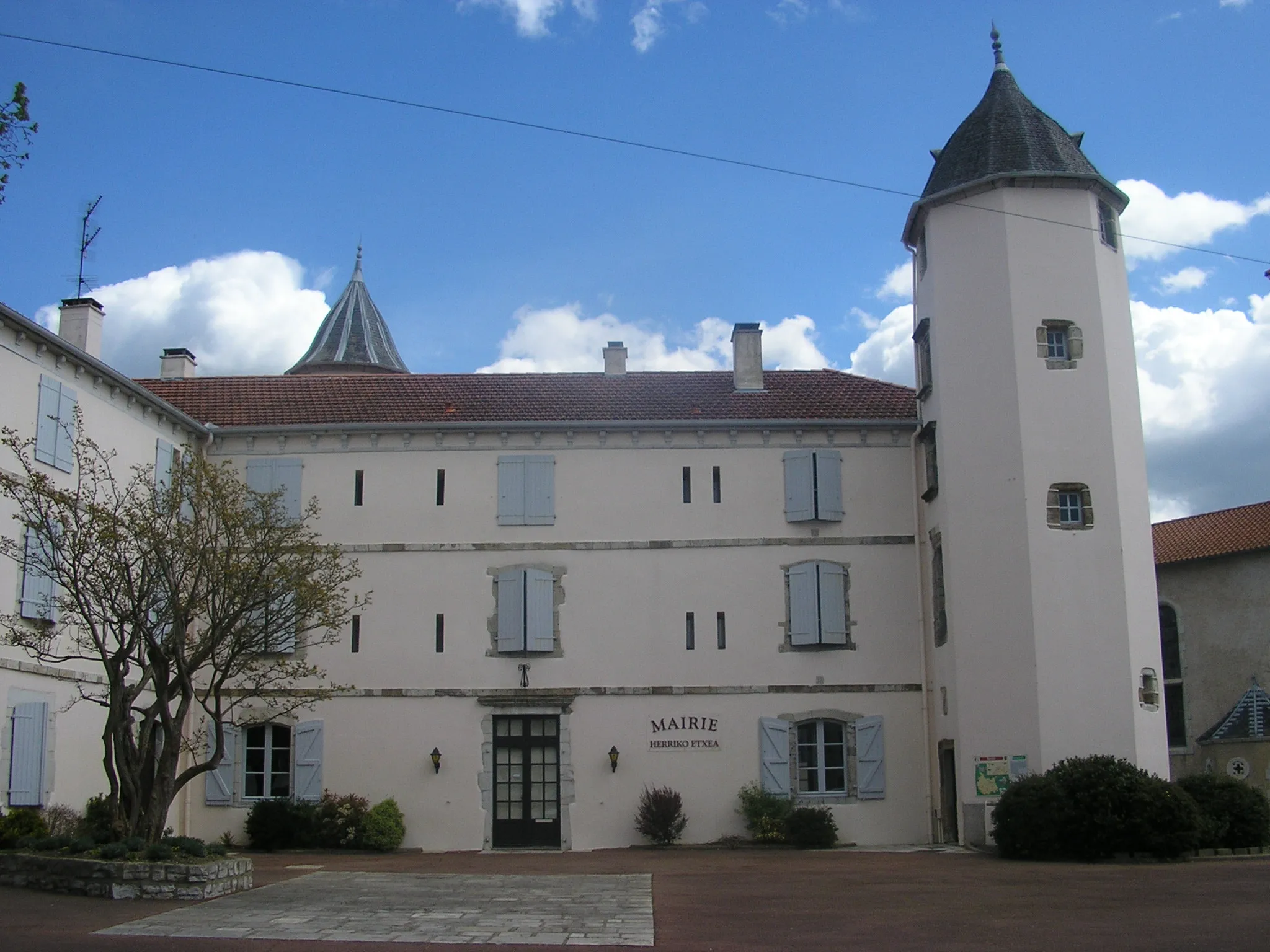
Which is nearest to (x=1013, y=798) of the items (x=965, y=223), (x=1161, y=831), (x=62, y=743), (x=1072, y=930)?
(x=1161, y=831)

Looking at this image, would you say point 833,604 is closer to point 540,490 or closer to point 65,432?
point 540,490

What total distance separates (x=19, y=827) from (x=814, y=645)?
12.4 meters

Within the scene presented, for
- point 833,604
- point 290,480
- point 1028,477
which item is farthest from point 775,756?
point 290,480

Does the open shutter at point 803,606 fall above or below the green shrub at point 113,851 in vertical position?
above

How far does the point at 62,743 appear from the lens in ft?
61.9

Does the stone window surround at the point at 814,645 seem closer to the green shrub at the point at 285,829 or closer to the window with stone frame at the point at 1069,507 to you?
the window with stone frame at the point at 1069,507

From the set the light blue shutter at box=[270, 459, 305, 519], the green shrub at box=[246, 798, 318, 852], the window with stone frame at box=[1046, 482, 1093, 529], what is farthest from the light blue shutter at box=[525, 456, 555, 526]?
the window with stone frame at box=[1046, 482, 1093, 529]

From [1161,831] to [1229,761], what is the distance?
9.64m

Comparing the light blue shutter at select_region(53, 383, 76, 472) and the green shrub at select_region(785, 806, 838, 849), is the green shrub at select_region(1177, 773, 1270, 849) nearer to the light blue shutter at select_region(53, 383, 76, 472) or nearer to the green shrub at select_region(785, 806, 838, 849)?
the green shrub at select_region(785, 806, 838, 849)

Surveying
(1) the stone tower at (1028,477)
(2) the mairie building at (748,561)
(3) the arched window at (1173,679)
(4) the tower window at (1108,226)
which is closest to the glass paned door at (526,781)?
(2) the mairie building at (748,561)

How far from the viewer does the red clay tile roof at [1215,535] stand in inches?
1053

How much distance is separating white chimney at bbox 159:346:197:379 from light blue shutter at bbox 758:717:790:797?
44.1 feet

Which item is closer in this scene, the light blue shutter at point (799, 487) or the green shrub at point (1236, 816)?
the green shrub at point (1236, 816)

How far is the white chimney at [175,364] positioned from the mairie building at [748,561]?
7.33 feet
